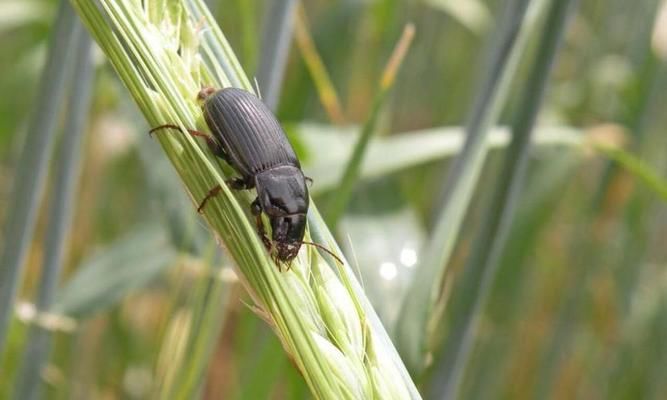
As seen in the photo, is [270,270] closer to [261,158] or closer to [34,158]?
[261,158]

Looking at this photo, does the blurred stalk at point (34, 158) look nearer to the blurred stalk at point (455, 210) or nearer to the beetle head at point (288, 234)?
the beetle head at point (288, 234)

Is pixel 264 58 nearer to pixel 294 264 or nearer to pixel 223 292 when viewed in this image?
pixel 223 292

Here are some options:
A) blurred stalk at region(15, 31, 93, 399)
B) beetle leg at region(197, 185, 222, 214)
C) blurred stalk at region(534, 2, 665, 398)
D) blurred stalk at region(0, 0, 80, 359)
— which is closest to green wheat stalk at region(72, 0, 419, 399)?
beetle leg at region(197, 185, 222, 214)

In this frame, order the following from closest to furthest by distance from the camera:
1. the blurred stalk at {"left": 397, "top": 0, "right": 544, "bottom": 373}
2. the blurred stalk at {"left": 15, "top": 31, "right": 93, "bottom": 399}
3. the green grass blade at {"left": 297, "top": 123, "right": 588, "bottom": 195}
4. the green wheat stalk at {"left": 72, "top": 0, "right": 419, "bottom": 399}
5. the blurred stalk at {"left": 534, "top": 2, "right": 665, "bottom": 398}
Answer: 1. the green wheat stalk at {"left": 72, "top": 0, "right": 419, "bottom": 399}
2. the blurred stalk at {"left": 397, "top": 0, "right": 544, "bottom": 373}
3. the blurred stalk at {"left": 15, "top": 31, "right": 93, "bottom": 399}
4. the green grass blade at {"left": 297, "top": 123, "right": 588, "bottom": 195}
5. the blurred stalk at {"left": 534, "top": 2, "right": 665, "bottom": 398}

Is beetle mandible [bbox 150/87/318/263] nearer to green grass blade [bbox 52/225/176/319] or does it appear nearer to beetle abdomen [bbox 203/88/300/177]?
beetle abdomen [bbox 203/88/300/177]

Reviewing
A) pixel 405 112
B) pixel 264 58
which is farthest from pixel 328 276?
pixel 405 112

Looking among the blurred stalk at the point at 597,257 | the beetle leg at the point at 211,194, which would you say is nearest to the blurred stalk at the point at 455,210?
the beetle leg at the point at 211,194

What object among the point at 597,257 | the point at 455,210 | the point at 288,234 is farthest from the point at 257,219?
the point at 597,257
